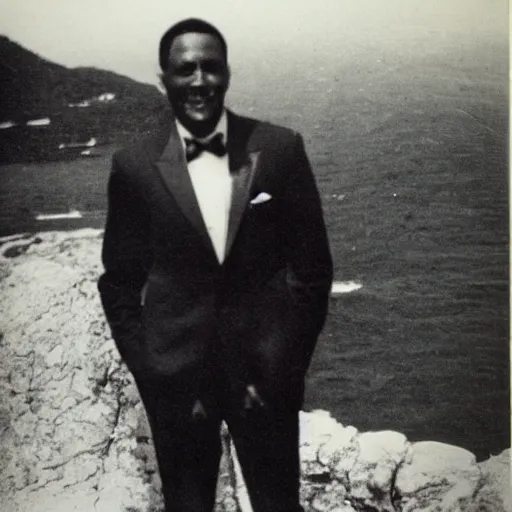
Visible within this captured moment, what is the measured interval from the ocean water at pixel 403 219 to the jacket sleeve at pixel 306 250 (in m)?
0.04

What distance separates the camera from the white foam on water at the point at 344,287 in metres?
2.39

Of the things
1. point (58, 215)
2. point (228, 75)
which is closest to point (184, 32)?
point (228, 75)

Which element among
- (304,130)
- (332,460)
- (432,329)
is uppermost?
(304,130)

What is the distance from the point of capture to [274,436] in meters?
2.32

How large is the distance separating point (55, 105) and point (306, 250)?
912 millimetres

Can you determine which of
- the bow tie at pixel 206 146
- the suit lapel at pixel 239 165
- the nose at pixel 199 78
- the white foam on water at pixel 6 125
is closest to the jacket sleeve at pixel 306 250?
the suit lapel at pixel 239 165

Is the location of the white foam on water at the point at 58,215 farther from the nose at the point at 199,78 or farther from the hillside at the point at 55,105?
the nose at the point at 199,78

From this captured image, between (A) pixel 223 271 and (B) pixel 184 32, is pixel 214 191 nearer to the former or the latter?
(A) pixel 223 271

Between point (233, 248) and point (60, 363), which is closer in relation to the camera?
point (233, 248)

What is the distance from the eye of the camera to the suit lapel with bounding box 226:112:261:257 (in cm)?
226

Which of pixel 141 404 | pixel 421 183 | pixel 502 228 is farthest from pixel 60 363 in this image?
pixel 502 228

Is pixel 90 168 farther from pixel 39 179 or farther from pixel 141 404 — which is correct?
pixel 141 404

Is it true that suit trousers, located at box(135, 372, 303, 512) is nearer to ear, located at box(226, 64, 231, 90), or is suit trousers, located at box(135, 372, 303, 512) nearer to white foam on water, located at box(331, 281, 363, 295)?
white foam on water, located at box(331, 281, 363, 295)

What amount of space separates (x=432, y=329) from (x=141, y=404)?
92 cm
